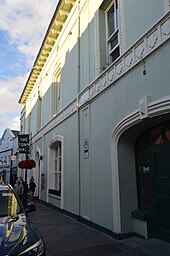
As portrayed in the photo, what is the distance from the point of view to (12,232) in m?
3.27

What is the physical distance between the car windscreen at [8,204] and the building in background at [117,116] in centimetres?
290

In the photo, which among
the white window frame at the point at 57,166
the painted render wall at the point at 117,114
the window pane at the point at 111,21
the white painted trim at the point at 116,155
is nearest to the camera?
the painted render wall at the point at 117,114

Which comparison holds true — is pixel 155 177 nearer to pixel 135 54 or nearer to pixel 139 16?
pixel 135 54

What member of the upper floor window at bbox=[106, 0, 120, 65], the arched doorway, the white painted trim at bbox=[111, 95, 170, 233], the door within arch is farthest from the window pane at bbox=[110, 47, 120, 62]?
the door within arch

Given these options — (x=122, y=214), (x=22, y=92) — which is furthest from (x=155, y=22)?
(x=22, y=92)

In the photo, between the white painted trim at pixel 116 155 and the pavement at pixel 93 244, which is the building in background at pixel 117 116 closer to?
the white painted trim at pixel 116 155

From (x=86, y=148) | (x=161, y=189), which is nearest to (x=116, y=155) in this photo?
(x=161, y=189)

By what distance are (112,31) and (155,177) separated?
503 centimetres

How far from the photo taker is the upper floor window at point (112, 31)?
25.7ft

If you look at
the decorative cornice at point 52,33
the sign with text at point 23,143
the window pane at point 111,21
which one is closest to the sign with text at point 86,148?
the window pane at point 111,21

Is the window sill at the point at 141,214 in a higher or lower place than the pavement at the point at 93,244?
higher

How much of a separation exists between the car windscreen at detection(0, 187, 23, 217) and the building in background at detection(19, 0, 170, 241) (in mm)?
2904

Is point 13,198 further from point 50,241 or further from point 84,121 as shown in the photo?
point 84,121

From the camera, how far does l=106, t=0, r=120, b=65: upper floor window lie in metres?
7.84
